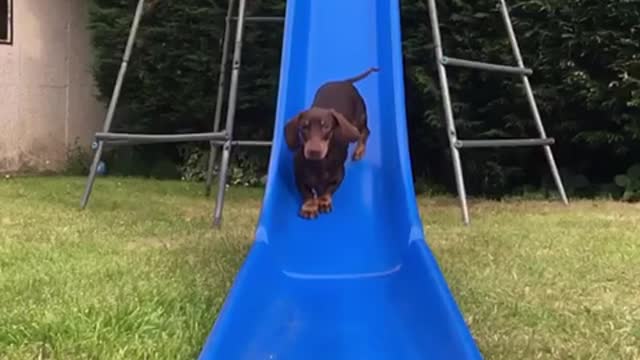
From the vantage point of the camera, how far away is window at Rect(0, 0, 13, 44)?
7.11 meters

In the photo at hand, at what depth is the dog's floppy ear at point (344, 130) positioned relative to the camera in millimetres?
2893

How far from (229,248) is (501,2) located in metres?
2.19

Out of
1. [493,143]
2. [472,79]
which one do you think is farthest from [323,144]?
[472,79]

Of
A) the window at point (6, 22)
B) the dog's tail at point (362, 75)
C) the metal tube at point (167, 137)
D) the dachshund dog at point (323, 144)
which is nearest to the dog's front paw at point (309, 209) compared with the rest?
the dachshund dog at point (323, 144)

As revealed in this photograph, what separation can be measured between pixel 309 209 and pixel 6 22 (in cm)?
521

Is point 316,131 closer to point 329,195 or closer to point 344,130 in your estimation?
point 344,130

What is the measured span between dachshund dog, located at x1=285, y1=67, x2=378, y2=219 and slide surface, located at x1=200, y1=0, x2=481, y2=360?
3 cm

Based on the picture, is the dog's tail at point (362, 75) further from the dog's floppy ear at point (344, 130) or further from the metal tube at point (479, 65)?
the metal tube at point (479, 65)

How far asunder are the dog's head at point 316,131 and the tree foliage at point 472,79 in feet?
8.71

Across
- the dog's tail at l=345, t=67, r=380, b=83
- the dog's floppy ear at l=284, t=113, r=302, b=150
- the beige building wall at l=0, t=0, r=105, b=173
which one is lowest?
the beige building wall at l=0, t=0, r=105, b=173

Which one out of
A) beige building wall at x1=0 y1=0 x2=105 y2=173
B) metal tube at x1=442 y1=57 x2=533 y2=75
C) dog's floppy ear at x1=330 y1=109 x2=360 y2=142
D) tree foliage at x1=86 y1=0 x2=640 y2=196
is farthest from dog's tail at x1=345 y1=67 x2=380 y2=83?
beige building wall at x1=0 y1=0 x2=105 y2=173

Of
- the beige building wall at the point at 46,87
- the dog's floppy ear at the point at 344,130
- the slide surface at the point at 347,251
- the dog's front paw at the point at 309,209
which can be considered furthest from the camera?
the beige building wall at the point at 46,87

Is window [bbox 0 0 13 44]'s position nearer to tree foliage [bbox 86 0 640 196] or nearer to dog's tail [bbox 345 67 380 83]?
tree foliage [bbox 86 0 640 196]

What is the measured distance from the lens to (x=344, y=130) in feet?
9.49
